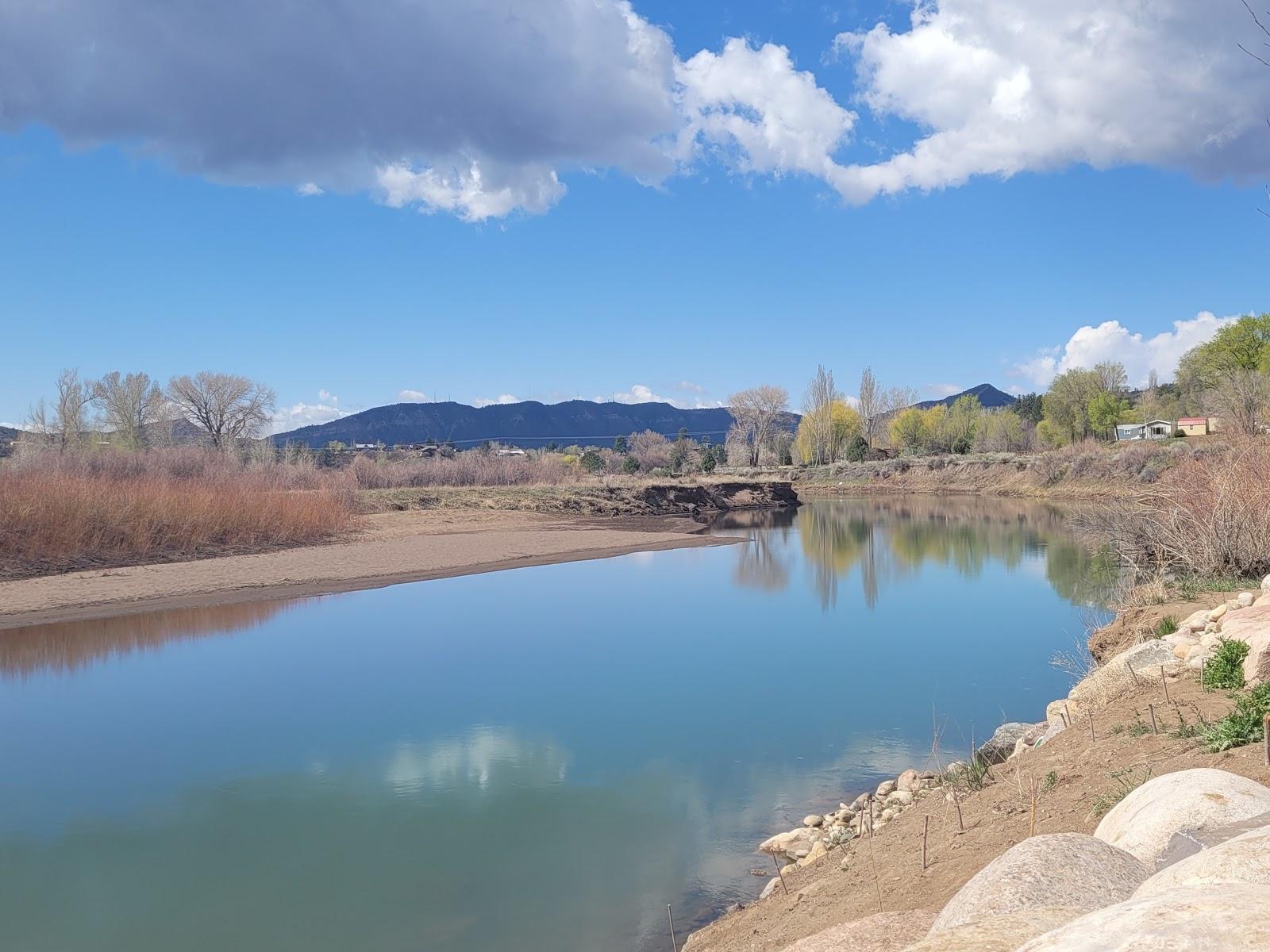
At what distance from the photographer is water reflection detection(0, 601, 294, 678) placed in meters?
17.1

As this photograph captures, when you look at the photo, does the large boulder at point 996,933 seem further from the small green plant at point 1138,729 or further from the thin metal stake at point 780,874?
the small green plant at point 1138,729

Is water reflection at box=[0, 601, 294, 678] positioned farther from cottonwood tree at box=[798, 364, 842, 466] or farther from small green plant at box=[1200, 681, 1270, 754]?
cottonwood tree at box=[798, 364, 842, 466]

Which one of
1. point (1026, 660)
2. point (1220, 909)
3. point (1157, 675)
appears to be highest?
point (1220, 909)

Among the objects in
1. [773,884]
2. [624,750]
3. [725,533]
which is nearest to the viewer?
[773,884]

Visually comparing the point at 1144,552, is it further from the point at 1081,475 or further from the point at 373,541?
the point at 1081,475

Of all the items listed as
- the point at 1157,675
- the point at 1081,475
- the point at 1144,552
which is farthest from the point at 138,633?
the point at 1081,475

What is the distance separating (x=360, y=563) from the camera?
2969cm

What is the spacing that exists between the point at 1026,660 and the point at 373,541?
2516 centimetres

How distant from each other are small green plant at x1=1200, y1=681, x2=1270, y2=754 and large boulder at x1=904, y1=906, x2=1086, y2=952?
4.04 metres

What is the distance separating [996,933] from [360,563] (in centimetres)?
2893

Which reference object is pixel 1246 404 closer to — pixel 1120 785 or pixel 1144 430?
pixel 1120 785

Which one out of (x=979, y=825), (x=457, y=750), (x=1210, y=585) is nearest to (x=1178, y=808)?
(x=979, y=825)


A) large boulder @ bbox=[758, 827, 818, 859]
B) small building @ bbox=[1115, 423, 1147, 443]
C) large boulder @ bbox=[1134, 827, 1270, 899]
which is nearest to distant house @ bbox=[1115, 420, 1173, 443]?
small building @ bbox=[1115, 423, 1147, 443]

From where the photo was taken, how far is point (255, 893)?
25.8 ft
